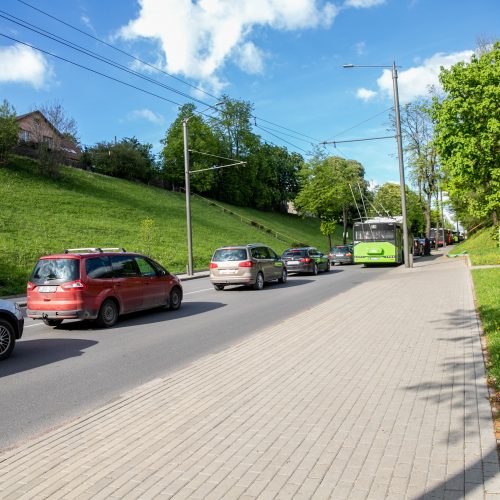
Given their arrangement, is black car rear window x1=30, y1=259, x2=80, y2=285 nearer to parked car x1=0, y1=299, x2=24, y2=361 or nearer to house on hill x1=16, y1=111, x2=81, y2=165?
parked car x1=0, y1=299, x2=24, y2=361

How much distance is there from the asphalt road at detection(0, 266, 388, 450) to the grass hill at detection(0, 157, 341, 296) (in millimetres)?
10194

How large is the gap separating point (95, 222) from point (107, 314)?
25170 mm

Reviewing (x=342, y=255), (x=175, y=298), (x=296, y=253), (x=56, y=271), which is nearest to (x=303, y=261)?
(x=296, y=253)

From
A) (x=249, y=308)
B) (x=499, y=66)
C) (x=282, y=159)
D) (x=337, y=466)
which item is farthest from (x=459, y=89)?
(x=282, y=159)

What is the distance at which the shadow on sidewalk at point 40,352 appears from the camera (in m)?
7.54

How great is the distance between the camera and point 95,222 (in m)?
34.8

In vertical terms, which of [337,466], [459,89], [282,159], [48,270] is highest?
[282,159]

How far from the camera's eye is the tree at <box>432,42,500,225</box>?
28.0 m

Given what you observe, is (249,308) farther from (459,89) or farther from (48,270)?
(459,89)

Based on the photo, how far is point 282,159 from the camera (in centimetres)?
8800

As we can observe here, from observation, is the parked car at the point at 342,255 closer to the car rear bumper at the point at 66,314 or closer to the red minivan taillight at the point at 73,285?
the car rear bumper at the point at 66,314

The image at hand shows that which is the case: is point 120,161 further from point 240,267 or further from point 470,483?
point 470,483

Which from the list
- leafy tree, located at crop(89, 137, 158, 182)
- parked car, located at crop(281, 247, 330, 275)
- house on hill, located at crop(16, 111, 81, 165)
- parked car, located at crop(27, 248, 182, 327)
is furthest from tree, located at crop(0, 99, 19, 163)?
parked car, located at crop(27, 248, 182, 327)

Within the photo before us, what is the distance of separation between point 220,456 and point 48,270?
26.5 ft
